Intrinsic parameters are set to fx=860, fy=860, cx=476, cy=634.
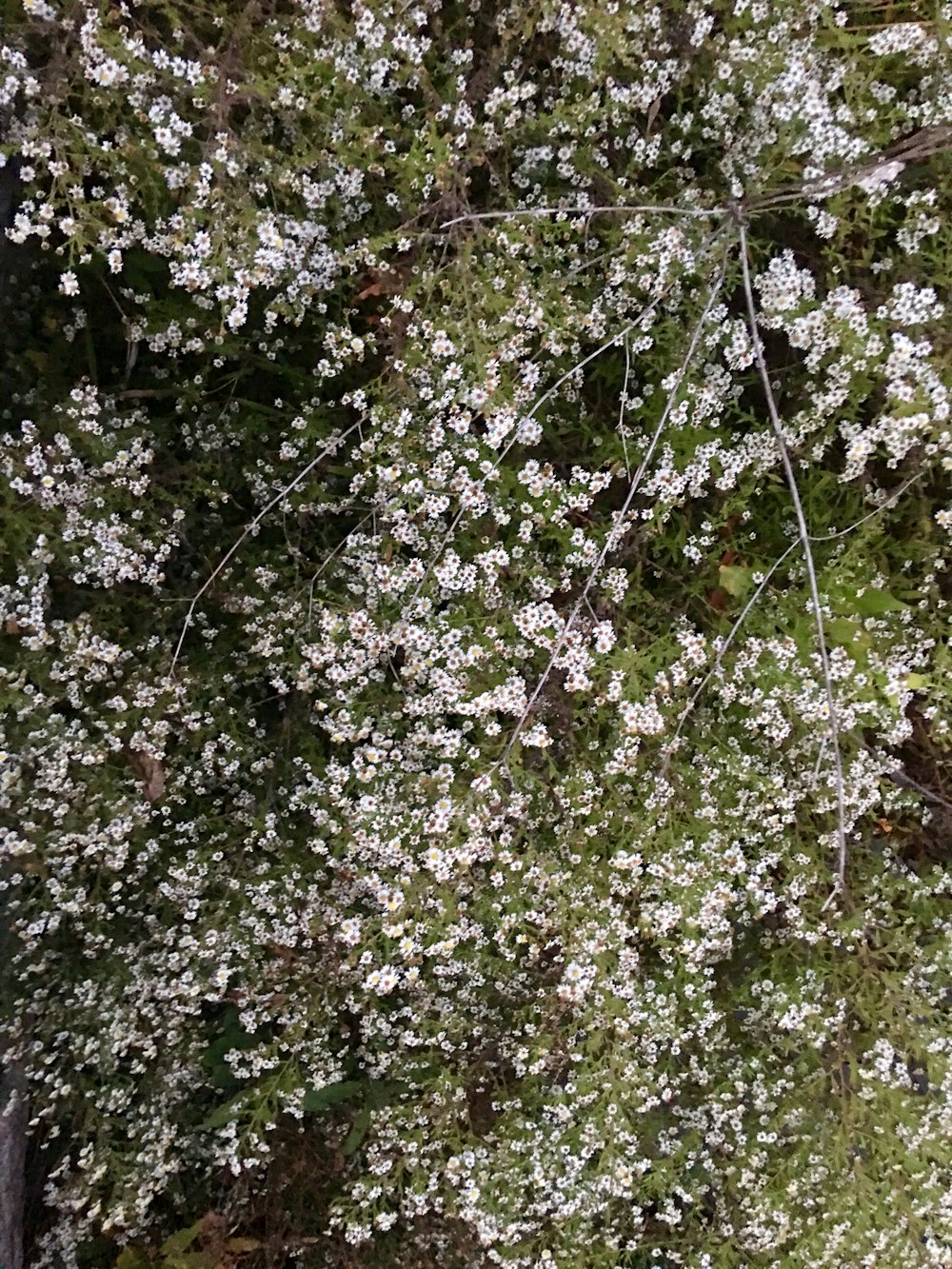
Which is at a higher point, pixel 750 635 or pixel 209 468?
pixel 209 468

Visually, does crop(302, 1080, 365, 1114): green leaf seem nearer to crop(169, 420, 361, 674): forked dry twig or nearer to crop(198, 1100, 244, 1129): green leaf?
crop(198, 1100, 244, 1129): green leaf

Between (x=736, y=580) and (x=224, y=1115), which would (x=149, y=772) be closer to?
(x=224, y=1115)

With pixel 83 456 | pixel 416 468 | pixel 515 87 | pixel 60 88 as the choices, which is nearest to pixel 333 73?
pixel 515 87

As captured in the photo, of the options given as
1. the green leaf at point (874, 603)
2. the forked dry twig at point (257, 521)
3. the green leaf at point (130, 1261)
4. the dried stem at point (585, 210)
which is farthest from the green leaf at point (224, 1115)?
the dried stem at point (585, 210)

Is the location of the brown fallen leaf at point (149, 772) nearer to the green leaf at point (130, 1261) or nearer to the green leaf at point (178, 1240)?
the green leaf at point (178, 1240)

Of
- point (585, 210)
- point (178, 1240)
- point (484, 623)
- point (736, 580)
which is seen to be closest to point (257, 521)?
point (484, 623)

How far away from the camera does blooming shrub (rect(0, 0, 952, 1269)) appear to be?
10.3 ft

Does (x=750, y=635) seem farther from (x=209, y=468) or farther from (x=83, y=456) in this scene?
(x=83, y=456)

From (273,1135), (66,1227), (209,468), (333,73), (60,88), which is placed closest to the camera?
(60,88)

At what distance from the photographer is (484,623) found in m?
3.42

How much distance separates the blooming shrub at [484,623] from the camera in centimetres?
315

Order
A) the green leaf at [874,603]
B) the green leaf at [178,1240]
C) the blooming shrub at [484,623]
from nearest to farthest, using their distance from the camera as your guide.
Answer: the blooming shrub at [484,623], the green leaf at [874,603], the green leaf at [178,1240]

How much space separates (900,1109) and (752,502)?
2.77 metres

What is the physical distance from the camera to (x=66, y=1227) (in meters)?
4.02
